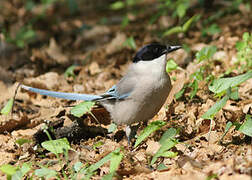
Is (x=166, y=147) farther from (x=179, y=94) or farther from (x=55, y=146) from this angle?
(x=179, y=94)

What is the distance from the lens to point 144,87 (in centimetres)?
380

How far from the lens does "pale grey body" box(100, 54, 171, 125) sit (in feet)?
12.4

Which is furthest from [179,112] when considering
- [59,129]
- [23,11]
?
[23,11]

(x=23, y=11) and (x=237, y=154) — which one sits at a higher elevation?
(x=23, y=11)

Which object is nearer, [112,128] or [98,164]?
[98,164]

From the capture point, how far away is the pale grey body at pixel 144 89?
379 cm

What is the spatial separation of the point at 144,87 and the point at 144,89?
0.07ft

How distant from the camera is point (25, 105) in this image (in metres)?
5.32

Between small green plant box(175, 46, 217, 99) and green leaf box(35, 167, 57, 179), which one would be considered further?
small green plant box(175, 46, 217, 99)

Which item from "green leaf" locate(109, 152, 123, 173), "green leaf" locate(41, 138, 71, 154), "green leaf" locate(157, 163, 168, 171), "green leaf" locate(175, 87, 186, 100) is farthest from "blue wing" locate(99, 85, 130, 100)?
"green leaf" locate(109, 152, 123, 173)

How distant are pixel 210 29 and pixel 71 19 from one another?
155 inches

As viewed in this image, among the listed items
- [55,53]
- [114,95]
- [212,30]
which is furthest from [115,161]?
[55,53]

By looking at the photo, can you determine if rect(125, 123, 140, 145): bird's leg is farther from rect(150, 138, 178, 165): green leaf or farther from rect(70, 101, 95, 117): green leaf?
rect(150, 138, 178, 165): green leaf

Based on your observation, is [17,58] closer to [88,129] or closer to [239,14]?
[88,129]
